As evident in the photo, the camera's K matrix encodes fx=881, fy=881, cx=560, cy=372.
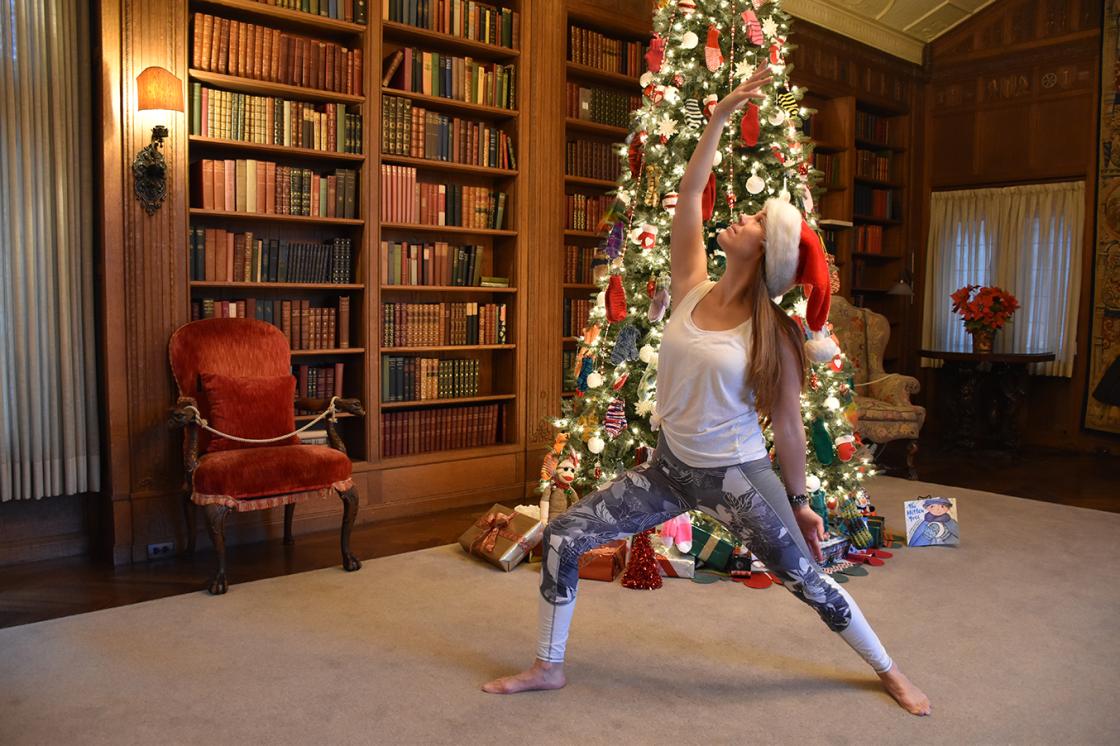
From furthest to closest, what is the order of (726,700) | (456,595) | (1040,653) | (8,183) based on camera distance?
(8,183) → (456,595) → (1040,653) → (726,700)

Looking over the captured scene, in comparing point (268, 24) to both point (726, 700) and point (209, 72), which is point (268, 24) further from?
point (726, 700)

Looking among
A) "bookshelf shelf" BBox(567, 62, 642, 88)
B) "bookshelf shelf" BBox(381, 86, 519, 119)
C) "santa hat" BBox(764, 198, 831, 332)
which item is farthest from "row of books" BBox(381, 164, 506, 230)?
"santa hat" BBox(764, 198, 831, 332)

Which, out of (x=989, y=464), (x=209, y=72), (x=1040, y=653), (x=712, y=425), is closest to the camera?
(x=712, y=425)

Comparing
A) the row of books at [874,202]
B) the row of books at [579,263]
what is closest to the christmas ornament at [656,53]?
the row of books at [579,263]

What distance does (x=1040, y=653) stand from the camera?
3.03 meters

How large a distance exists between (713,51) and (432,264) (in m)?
2.00

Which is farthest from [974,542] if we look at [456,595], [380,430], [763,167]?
[380,430]

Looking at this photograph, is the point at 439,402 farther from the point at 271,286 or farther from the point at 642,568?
the point at 642,568

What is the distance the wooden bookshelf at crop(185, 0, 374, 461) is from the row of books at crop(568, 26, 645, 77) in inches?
59.6

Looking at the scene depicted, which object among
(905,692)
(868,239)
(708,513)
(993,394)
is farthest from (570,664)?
(868,239)

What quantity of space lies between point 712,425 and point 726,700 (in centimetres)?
88

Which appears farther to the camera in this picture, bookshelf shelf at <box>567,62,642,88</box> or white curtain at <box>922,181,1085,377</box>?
white curtain at <box>922,181,1085,377</box>

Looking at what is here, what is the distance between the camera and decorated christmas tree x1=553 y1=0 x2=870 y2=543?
12.8 ft

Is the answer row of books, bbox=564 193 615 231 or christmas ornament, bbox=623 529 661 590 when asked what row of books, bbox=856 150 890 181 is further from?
christmas ornament, bbox=623 529 661 590
